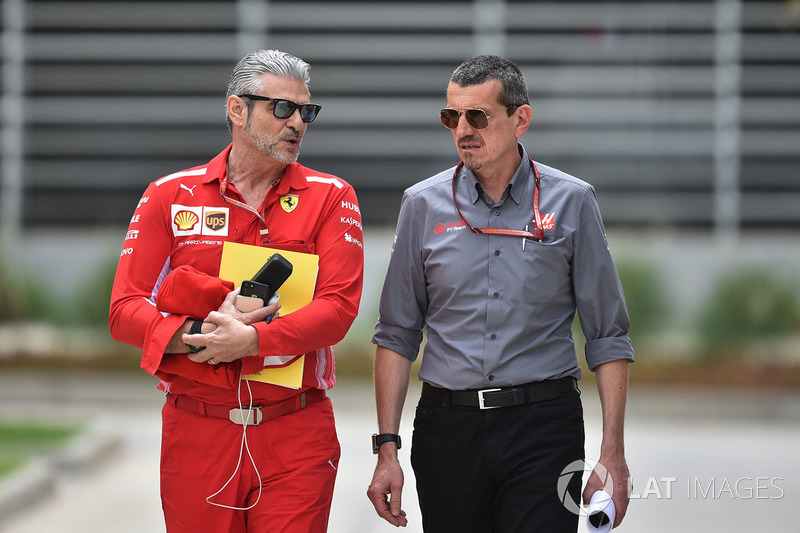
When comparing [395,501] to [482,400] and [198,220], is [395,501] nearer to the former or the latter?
[482,400]

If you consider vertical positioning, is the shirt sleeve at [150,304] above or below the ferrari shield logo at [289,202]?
below

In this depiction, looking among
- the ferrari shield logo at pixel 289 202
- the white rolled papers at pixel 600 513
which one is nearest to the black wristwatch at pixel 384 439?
the white rolled papers at pixel 600 513

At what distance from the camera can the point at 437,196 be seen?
4.32 metres

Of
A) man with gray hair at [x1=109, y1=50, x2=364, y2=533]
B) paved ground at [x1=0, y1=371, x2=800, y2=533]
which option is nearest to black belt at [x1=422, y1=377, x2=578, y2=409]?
man with gray hair at [x1=109, y1=50, x2=364, y2=533]

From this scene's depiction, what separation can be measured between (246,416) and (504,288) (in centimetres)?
105

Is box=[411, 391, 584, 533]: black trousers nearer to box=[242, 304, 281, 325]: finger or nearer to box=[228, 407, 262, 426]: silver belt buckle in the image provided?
box=[228, 407, 262, 426]: silver belt buckle

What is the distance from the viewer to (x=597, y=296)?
13.6ft

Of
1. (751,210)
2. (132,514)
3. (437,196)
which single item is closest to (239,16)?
(751,210)

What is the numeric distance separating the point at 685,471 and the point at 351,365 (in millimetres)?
6090

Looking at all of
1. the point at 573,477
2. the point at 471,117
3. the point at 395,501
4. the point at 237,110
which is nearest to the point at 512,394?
the point at 573,477

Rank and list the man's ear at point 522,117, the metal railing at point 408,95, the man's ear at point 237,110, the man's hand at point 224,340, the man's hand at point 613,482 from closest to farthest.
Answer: the man's hand at point 224,340 → the man's hand at point 613,482 → the man's ear at point 237,110 → the man's ear at point 522,117 → the metal railing at point 408,95

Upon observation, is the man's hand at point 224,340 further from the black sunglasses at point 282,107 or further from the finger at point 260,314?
the black sunglasses at point 282,107

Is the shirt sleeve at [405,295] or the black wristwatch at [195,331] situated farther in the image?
the shirt sleeve at [405,295]

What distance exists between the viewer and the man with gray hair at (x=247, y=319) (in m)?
3.79
